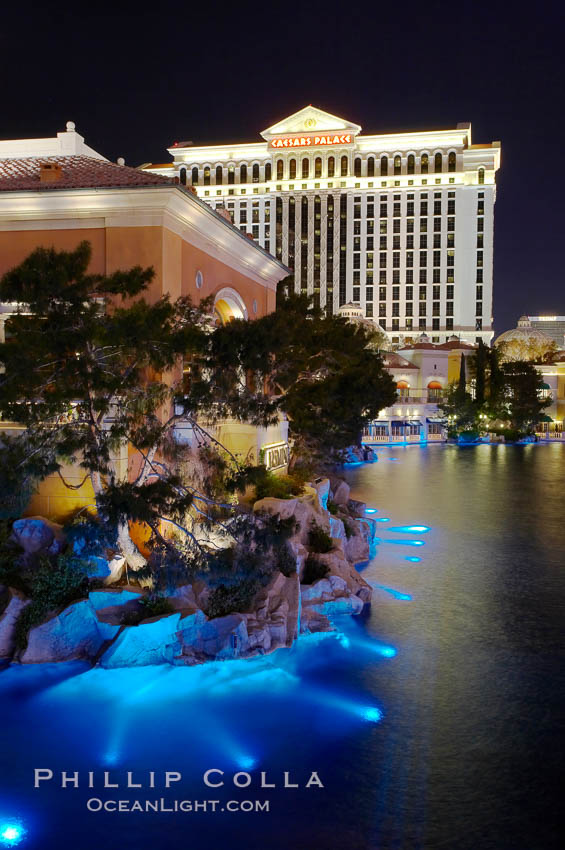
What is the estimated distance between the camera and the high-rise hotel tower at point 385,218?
284 feet

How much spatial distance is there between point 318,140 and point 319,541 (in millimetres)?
81439

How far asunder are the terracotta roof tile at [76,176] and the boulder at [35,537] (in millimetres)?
6481

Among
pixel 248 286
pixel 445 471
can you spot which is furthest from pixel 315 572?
pixel 445 471

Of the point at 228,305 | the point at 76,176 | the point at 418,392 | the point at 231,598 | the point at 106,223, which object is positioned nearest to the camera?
the point at 231,598

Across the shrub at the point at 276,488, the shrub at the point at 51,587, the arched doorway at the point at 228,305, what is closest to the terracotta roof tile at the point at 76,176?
the arched doorway at the point at 228,305

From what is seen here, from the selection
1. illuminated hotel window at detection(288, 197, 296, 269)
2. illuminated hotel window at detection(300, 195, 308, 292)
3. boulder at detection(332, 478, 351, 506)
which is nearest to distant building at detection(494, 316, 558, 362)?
illuminated hotel window at detection(300, 195, 308, 292)

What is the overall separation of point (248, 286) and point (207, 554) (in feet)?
36.0

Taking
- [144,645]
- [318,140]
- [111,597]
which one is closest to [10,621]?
[111,597]

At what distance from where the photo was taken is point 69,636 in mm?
10109

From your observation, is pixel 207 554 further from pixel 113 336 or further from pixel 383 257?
pixel 383 257

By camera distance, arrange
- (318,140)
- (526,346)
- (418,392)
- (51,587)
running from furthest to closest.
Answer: (318,140) < (526,346) < (418,392) < (51,587)

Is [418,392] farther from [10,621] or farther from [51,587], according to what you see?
[10,621]

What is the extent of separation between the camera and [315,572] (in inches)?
508

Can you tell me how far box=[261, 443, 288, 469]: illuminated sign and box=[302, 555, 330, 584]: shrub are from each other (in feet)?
14.5
